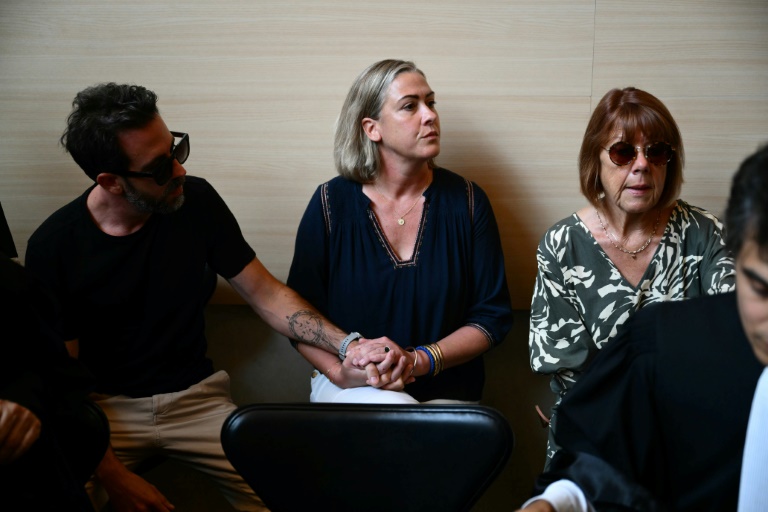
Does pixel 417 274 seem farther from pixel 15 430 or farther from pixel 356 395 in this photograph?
pixel 15 430

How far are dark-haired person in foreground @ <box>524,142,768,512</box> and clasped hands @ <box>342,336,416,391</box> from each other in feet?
2.94

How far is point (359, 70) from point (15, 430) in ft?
5.32

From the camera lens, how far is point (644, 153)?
209cm

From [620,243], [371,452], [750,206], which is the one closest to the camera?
[750,206]

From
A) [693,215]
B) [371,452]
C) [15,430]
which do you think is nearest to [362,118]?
[693,215]

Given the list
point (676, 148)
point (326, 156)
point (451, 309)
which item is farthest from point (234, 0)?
point (676, 148)

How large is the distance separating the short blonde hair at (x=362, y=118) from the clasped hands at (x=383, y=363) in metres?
0.60

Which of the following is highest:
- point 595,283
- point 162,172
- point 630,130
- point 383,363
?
point 630,130

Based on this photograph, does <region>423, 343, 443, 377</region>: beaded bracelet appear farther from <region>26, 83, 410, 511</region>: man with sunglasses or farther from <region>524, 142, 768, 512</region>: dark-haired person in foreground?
<region>524, 142, 768, 512</region>: dark-haired person in foreground

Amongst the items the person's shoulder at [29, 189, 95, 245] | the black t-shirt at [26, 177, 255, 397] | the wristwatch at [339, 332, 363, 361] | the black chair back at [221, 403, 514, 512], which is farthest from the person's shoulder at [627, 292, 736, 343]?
the person's shoulder at [29, 189, 95, 245]

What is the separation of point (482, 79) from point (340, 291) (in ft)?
2.95

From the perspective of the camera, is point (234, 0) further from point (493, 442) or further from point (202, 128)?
point (493, 442)

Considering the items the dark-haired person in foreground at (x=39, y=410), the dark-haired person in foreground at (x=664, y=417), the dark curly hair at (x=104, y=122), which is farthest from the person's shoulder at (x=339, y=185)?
the dark-haired person in foreground at (x=664, y=417)

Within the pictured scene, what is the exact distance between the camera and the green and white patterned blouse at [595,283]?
7.07 ft
